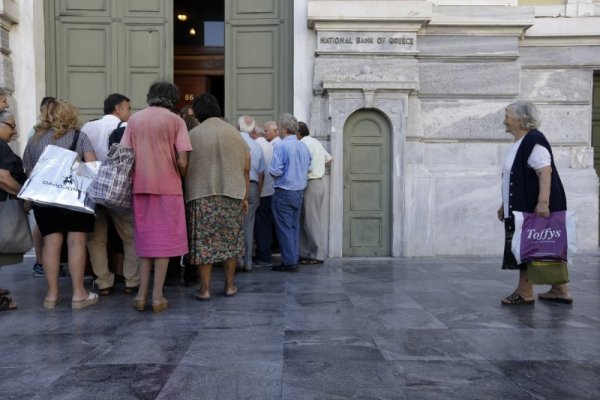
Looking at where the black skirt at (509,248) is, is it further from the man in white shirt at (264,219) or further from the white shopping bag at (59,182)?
the white shopping bag at (59,182)

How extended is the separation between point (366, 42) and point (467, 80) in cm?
163

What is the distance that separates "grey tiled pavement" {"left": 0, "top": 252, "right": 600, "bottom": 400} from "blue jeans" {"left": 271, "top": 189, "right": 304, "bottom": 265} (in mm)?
1042

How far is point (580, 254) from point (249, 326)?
6162mm

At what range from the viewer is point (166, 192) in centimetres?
488

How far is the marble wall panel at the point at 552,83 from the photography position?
29.2 ft

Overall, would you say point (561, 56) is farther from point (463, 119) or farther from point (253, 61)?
point (253, 61)

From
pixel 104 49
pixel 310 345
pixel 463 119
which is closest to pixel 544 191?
pixel 310 345

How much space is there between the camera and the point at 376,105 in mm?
8375

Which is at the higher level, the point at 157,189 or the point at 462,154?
the point at 462,154

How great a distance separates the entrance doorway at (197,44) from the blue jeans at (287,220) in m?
5.26

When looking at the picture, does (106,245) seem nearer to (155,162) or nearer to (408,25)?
(155,162)

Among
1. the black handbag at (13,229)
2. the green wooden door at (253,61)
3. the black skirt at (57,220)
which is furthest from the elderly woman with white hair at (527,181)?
the green wooden door at (253,61)

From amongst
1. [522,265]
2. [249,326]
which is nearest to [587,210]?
[522,265]

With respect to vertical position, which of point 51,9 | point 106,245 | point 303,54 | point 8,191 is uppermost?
point 51,9
